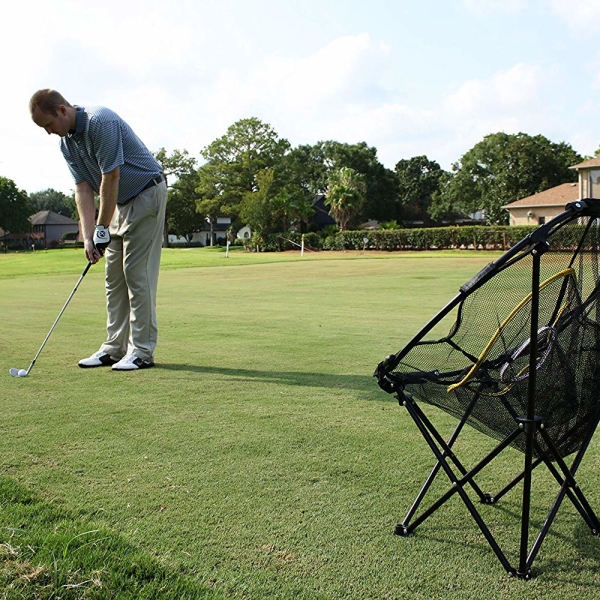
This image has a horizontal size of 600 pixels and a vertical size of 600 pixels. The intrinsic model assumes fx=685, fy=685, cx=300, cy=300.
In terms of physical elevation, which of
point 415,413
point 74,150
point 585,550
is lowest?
point 585,550

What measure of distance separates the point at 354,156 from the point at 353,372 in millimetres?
95402

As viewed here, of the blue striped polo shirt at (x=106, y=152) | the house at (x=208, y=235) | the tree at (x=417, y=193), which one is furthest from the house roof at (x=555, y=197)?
the blue striped polo shirt at (x=106, y=152)

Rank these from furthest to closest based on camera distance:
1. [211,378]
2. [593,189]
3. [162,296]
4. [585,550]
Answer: [593,189]
[162,296]
[211,378]
[585,550]

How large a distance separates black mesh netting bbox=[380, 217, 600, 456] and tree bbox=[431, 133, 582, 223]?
78.0 metres

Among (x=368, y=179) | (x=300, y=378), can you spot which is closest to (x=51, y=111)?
(x=300, y=378)

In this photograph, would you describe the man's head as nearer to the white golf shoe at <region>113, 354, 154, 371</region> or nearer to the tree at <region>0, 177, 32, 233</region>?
the white golf shoe at <region>113, 354, 154, 371</region>

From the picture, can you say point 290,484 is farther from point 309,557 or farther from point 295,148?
point 295,148

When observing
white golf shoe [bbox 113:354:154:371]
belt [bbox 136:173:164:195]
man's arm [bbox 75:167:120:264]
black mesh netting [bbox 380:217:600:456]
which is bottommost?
white golf shoe [bbox 113:354:154:371]

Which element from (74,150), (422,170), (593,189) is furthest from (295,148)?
(74,150)

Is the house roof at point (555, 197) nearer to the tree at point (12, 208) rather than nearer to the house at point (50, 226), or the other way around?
the tree at point (12, 208)

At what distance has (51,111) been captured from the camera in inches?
224

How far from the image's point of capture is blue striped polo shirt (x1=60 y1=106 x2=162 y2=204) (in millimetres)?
5855

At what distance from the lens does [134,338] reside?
20.5ft

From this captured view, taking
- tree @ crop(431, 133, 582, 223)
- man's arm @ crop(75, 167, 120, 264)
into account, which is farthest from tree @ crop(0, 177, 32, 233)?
man's arm @ crop(75, 167, 120, 264)
